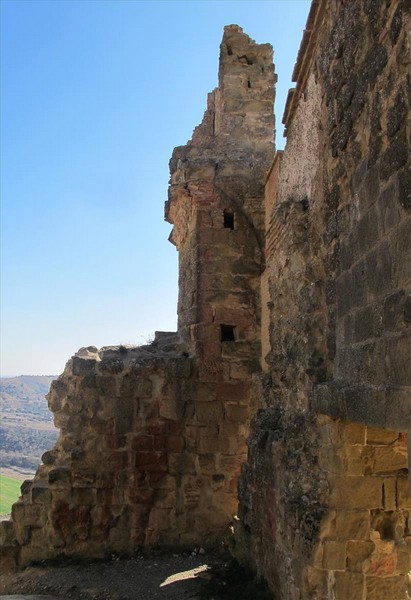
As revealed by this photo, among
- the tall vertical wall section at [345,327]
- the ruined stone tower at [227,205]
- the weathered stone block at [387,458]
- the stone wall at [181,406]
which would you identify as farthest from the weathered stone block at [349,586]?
the ruined stone tower at [227,205]

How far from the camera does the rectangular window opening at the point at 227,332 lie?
742 centimetres

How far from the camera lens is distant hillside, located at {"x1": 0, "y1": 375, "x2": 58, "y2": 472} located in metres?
47.4

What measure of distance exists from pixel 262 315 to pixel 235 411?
1286 mm

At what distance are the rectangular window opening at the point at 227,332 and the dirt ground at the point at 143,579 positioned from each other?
2.59m

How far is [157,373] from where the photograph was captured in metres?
7.14

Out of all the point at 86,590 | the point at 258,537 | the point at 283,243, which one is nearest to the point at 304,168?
the point at 283,243

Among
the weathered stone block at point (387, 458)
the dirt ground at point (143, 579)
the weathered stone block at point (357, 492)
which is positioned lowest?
the dirt ground at point (143, 579)

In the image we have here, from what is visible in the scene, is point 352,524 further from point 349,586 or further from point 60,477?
point 60,477

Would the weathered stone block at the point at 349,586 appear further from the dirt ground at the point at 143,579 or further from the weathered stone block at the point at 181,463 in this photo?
the weathered stone block at the point at 181,463

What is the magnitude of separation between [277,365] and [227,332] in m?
2.24

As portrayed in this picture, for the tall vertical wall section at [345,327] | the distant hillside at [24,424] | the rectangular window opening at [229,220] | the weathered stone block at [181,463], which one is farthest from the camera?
the distant hillside at [24,424]

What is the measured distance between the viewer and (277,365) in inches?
208

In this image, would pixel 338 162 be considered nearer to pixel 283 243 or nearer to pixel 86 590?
pixel 283 243

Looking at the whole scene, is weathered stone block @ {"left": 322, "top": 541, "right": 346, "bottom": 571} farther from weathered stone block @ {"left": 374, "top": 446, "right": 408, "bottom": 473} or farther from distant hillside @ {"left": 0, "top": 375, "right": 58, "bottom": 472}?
distant hillside @ {"left": 0, "top": 375, "right": 58, "bottom": 472}
